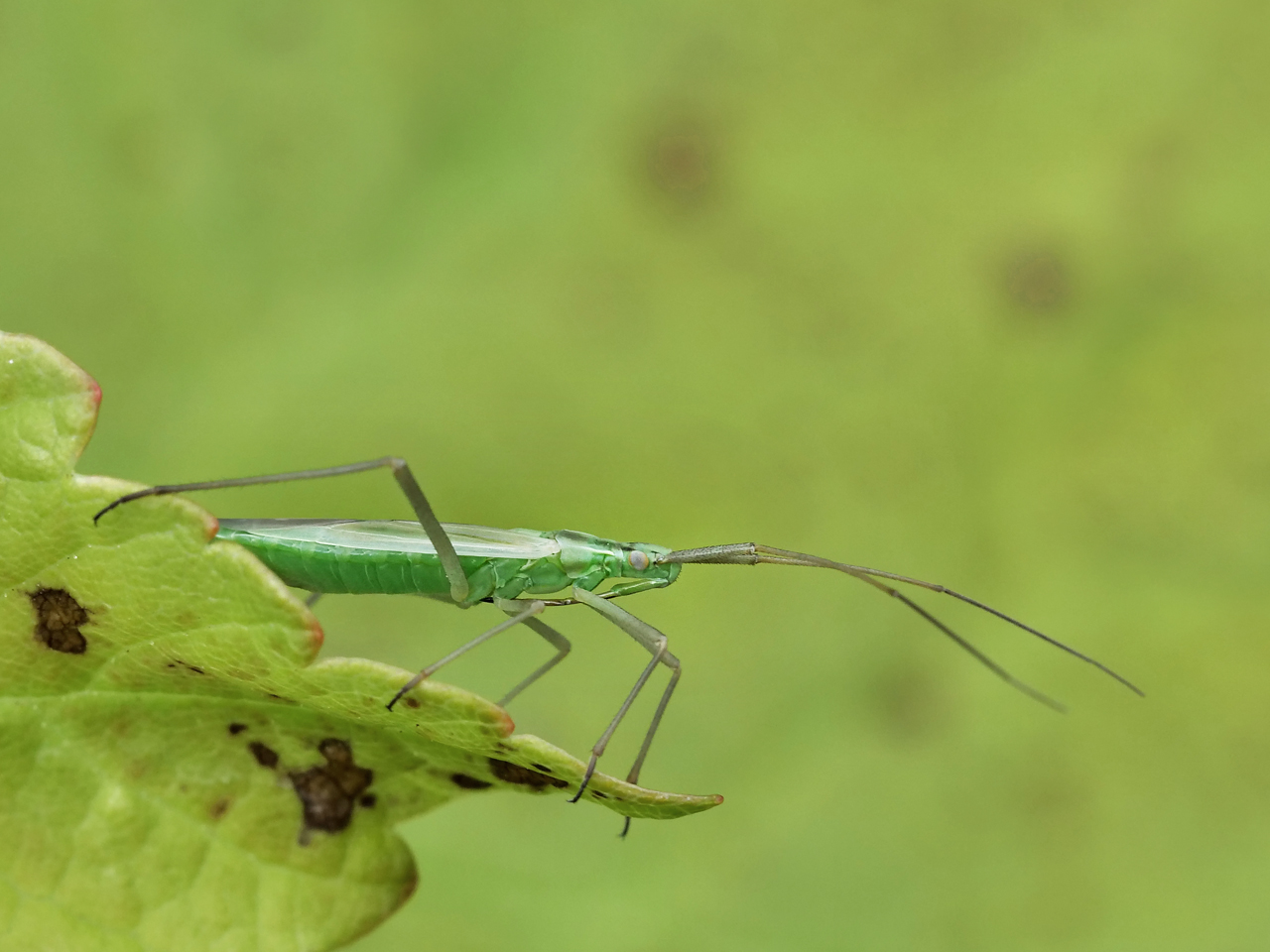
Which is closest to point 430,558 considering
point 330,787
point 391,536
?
point 391,536

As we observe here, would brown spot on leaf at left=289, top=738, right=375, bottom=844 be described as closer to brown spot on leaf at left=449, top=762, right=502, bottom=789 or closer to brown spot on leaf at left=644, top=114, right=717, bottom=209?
brown spot on leaf at left=449, top=762, right=502, bottom=789

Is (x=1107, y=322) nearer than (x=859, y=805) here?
No

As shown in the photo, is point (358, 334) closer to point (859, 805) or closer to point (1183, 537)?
point (859, 805)

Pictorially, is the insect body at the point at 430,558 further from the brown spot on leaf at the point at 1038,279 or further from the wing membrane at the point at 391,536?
the brown spot on leaf at the point at 1038,279

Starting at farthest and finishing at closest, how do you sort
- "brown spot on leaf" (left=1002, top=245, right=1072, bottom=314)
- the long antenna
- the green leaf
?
"brown spot on leaf" (left=1002, top=245, right=1072, bottom=314) < the long antenna < the green leaf

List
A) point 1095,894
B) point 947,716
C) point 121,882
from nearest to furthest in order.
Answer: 1. point 121,882
2. point 1095,894
3. point 947,716

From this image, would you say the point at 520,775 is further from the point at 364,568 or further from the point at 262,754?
the point at 364,568

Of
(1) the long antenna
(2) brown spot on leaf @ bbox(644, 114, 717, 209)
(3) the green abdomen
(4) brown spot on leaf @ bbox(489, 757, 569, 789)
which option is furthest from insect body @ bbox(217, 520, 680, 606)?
(4) brown spot on leaf @ bbox(489, 757, 569, 789)

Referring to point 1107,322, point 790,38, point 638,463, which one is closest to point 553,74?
point 790,38
